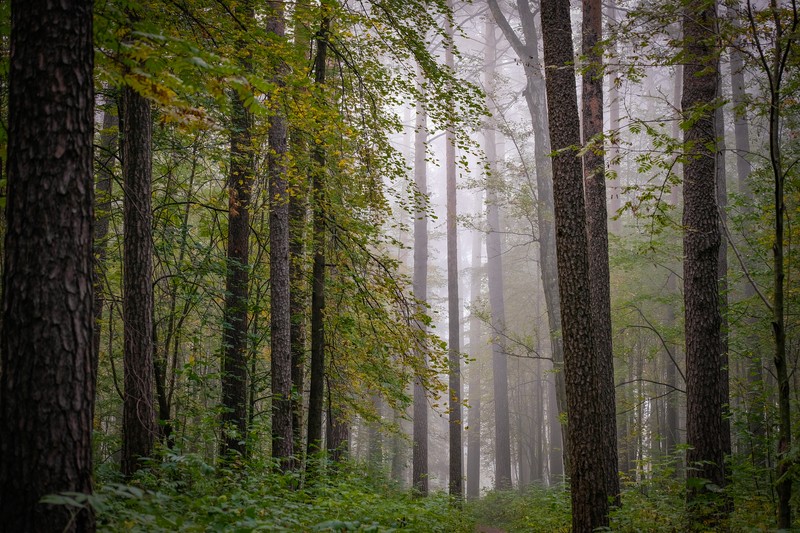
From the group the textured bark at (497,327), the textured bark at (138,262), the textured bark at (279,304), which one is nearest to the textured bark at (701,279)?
the textured bark at (279,304)

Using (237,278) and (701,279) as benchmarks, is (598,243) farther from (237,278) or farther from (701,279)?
(237,278)

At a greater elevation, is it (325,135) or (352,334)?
(325,135)

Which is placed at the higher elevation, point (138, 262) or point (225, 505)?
point (138, 262)

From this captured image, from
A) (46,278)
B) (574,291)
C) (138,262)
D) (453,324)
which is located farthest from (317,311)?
(453,324)

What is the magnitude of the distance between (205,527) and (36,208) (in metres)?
2.63

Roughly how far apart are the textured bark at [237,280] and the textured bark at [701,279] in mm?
7188

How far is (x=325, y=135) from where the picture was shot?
26.2 feet

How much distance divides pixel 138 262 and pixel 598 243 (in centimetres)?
774

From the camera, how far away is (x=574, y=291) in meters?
6.84

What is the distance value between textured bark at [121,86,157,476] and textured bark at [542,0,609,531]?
5.31m

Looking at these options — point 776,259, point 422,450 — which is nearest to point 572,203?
point 776,259

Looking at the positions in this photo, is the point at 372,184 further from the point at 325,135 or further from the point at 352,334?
the point at 352,334

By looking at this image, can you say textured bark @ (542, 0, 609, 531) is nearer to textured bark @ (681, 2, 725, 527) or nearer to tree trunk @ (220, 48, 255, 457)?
textured bark @ (681, 2, 725, 527)

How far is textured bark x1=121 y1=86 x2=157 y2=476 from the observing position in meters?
6.78
